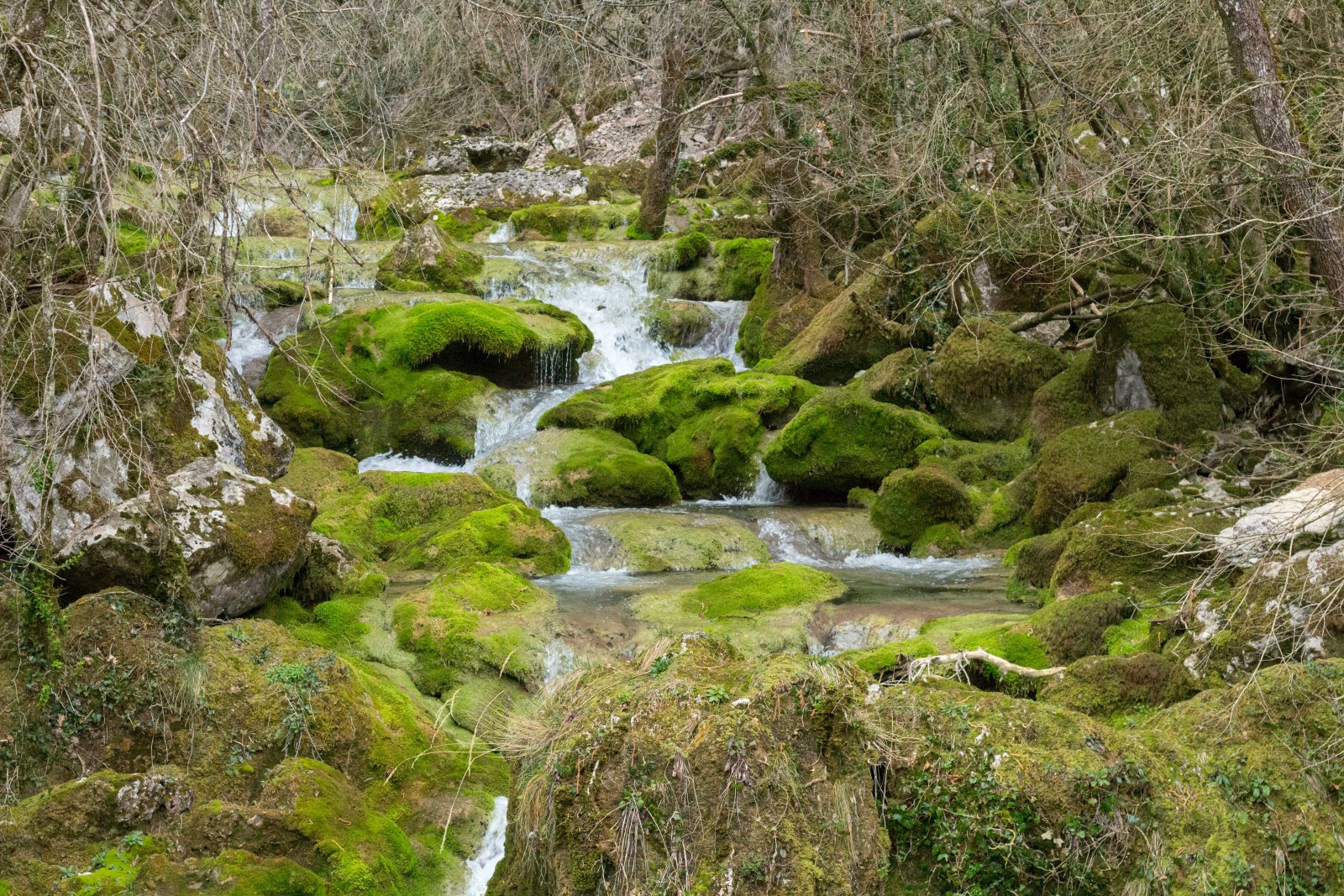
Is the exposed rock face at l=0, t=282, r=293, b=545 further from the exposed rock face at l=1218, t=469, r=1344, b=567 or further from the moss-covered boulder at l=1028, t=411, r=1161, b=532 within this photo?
the moss-covered boulder at l=1028, t=411, r=1161, b=532

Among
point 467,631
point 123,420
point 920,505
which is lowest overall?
point 920,505

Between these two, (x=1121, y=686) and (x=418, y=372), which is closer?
(x=1121, y=686)

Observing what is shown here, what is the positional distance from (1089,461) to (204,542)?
24.3ft

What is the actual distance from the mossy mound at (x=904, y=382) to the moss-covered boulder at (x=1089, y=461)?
2944mm

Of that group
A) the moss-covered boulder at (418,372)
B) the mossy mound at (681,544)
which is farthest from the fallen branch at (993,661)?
the moss-covered boulder at (418,372)

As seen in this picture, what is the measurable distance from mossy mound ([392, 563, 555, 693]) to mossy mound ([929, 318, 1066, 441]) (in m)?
6.61

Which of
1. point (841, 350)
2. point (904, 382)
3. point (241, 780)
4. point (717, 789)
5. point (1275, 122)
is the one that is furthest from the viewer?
point (841, 350)

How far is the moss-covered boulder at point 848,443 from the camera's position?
495 inches

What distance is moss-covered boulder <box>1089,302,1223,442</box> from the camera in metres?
10.6

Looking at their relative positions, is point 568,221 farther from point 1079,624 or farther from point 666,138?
point 1079,624

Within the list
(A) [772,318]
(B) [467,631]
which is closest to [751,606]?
(B) [467,631]

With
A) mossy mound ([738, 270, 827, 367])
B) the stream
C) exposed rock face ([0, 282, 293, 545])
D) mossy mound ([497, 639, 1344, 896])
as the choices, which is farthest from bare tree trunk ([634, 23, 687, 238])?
mossy mound ([497, 639, 1344, 896])

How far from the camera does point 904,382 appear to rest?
13508 mm

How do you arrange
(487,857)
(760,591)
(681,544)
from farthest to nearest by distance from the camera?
(681,544), (760,591), (487,857)
